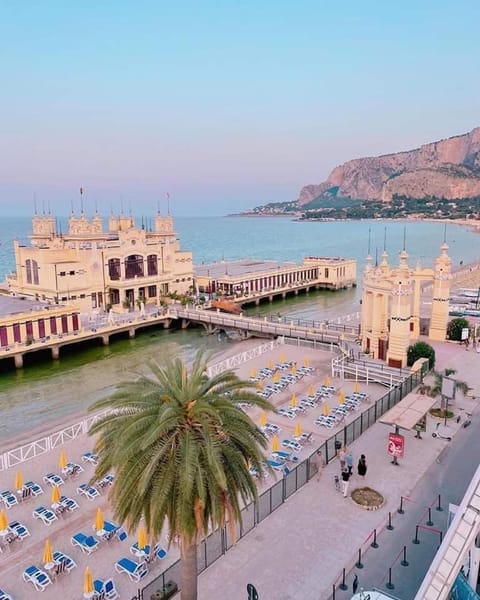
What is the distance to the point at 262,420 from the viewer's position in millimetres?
24297

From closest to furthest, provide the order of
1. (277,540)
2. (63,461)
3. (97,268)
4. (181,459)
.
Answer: (181,459) → (277,540) → (63,461) → (97,268)

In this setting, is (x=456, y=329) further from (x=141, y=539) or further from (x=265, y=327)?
(x=141, y=539)

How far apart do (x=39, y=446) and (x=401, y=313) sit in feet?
68.8

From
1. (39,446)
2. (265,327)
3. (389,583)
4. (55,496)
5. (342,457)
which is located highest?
(342,457)

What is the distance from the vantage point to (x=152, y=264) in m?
62.3

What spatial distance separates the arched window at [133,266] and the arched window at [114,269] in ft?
3.51

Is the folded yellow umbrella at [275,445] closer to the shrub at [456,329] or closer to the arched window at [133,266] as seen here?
the shrub at [456,329]

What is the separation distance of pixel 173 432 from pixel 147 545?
20.4 feet

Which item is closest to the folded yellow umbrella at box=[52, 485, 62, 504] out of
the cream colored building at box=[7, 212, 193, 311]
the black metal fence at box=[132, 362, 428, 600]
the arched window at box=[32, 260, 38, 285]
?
the black metal fence at box=[132, 362, 428, 600]

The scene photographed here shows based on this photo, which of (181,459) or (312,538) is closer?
(181,459)

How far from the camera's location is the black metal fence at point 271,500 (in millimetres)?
13470

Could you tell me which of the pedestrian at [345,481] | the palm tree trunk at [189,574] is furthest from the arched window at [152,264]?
the palm tree trunk at [189,574]

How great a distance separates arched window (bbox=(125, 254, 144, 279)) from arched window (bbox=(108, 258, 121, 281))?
3.51ft

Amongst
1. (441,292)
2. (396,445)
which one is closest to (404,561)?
(396,445)
